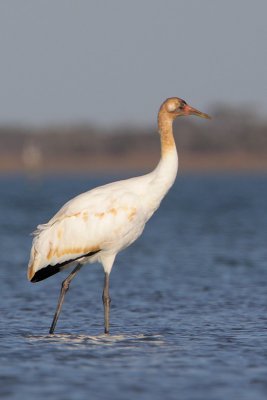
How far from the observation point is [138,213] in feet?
39.5

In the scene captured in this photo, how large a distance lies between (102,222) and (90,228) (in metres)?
0.15

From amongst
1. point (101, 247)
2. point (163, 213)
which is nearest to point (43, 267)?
point (101, 247)

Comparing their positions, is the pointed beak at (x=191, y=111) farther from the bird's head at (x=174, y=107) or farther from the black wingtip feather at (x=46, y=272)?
the black wingtip feather at (x=46, y=272)

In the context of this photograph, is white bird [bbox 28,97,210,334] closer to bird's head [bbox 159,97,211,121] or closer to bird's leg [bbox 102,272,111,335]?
bird's leg [bbox 102,272,111,335]

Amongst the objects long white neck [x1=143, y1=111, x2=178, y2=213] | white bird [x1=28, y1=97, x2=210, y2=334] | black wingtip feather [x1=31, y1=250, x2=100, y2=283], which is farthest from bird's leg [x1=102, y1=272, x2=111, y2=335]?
long white neck [x1=143, y1=111, x2=178, y2=213]

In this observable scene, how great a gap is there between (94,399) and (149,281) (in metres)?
8.92

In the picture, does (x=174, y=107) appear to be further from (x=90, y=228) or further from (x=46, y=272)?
(x=46, y=272)

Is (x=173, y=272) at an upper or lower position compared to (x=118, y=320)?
upper

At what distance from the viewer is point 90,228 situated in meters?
12.1

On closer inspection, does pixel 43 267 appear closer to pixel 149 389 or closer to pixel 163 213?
pixel 149 389

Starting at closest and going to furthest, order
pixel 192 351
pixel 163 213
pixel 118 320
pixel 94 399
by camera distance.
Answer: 1. pixel 94 399
2. pixel 192 351
3. pixel 118 320
4. pixel 163 213

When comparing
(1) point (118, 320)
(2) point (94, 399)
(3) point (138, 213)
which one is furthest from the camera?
(1) point (118, 320)

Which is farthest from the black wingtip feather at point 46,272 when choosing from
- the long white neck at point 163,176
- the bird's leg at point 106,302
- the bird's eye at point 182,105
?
the bird's eye at point 182,105

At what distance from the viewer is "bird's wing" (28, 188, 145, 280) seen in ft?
39.4
